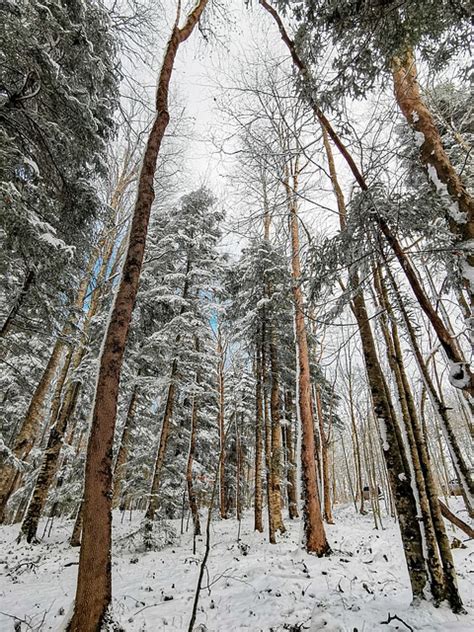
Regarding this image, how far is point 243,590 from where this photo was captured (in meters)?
4.96

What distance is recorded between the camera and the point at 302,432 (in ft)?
25.8

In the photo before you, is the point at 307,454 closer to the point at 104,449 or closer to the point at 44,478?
the point at 104,449

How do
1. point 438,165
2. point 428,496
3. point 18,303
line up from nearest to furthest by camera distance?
point 428,496, point 438,165, point 18,303

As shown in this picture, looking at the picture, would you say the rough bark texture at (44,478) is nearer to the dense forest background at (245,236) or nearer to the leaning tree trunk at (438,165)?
the dense forest background at (245,236)

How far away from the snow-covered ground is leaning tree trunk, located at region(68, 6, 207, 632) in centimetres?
20

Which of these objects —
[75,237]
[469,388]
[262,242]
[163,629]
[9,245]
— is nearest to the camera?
[469,388]

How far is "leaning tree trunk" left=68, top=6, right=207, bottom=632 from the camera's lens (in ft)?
7.70

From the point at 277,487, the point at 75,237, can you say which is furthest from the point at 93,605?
the point at 277,487

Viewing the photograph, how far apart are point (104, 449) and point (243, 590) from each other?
4115 millimetres

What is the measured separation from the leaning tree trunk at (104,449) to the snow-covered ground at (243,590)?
204mm

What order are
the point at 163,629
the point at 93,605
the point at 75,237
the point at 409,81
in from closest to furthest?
the point at 93,605, the point at 163,629, the point at 409,81, the point at 75,237

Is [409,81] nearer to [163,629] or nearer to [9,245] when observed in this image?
[9,245]

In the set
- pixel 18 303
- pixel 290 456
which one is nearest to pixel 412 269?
pixel 18 303

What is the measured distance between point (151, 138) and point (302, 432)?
7038 mm
